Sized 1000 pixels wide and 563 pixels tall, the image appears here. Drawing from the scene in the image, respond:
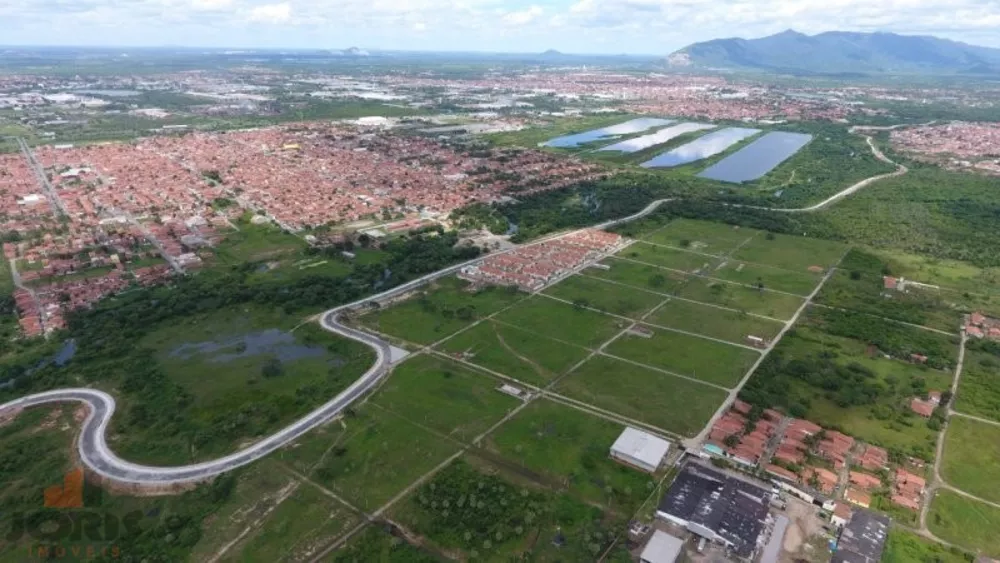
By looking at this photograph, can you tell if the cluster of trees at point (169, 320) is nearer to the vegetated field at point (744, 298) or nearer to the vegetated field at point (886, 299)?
the vegetated field at point (744, 298)

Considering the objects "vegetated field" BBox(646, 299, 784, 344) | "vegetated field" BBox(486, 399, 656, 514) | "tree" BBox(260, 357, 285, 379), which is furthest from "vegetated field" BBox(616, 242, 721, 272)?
"tree" BBox(260, 357, 285, 379)

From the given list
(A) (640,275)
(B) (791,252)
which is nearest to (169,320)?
(A) (640,275)

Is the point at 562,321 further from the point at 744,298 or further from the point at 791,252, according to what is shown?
the point at 791,252

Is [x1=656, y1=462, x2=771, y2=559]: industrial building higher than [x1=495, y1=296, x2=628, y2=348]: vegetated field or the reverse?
the reverse

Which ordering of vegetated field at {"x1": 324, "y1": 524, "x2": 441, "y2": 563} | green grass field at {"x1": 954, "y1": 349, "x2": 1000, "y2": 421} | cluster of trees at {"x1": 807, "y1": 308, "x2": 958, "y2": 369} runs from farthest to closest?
cluster of trees at {"x1": 807, "y1": 308, "x2": 958, "y2": 369} < green grass field at {"x1": 954, "y1": 349, "x2": 1000, "y2": 421} < vegetated field at {"x1": 324, "y1": 524, "x2": 441, "y2": 563}

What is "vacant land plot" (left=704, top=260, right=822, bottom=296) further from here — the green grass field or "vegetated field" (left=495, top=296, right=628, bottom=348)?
"vegetated field" (left=495, top=296, right=628, bottom=348)

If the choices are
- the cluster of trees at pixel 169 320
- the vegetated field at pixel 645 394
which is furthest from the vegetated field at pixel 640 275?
the vegetated field at pixel 645 394

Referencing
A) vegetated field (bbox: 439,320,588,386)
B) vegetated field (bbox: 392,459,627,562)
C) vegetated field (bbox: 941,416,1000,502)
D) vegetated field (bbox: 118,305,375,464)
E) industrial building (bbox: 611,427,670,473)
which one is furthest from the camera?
vegetated field (bbox: 439,320,588,386)
